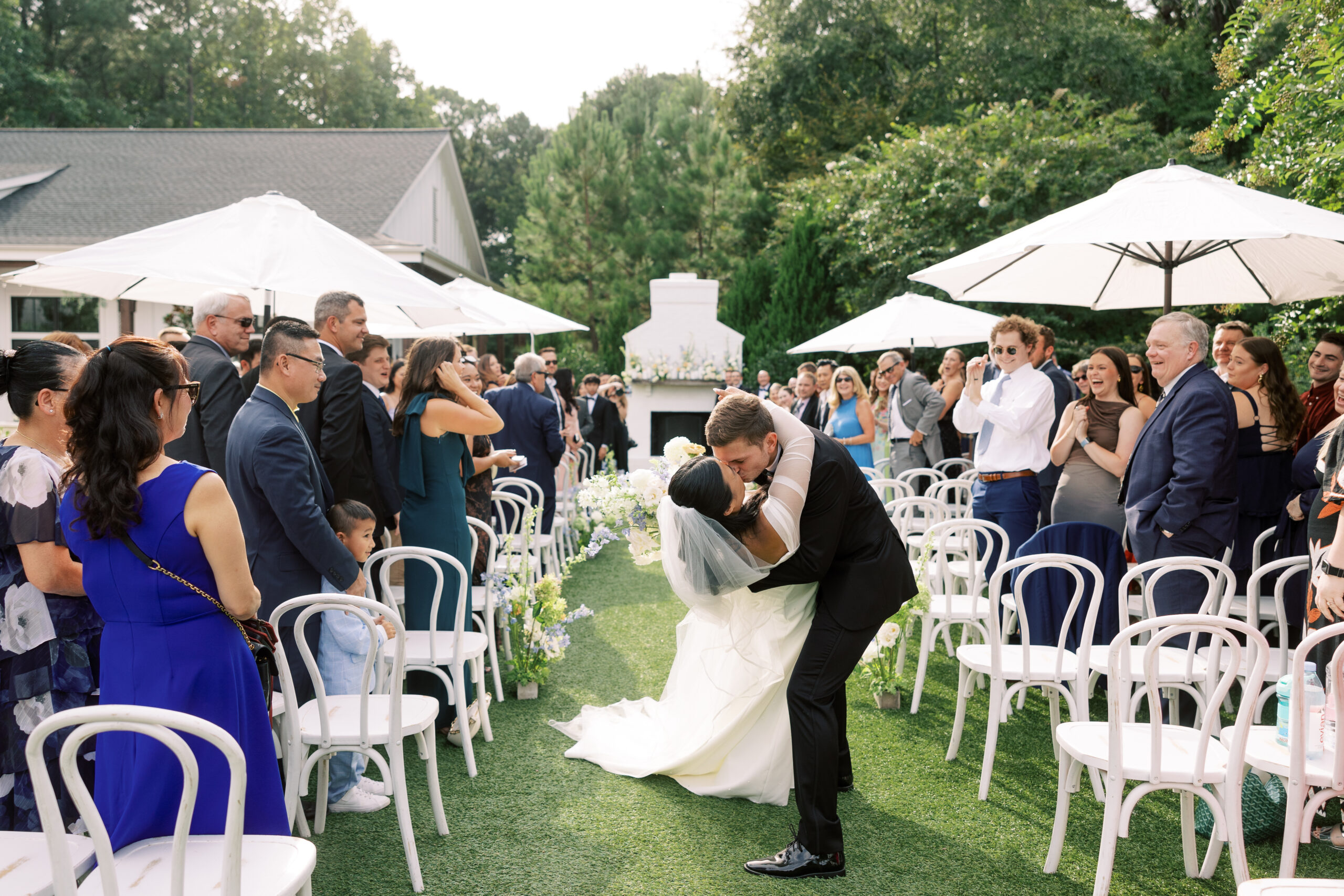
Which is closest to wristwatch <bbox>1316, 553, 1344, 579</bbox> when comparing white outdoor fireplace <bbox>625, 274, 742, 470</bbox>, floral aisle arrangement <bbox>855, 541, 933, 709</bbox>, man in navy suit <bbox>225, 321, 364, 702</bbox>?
floral aisle arrangement <bbox>855, 541, 933, 709</bbox>

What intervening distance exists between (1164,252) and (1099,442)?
50.4 inches

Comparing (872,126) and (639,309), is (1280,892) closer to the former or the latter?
(872,126)

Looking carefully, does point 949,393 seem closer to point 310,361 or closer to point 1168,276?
point 1168,276

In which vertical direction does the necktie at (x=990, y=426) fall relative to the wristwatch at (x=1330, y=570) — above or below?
above

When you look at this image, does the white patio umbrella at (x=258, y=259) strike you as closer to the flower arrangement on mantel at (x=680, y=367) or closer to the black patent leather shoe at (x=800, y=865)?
the black patent leather shoe at (x=800, y=865)

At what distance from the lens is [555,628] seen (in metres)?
5.46

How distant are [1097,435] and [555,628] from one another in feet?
10.8

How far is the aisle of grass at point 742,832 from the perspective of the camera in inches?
131

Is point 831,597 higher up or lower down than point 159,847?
higher up

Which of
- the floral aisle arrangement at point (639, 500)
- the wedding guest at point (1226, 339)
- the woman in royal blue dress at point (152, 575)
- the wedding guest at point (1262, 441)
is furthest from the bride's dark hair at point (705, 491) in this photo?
the wedding guest at point (1226, 339)

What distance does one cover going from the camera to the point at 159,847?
229 cm

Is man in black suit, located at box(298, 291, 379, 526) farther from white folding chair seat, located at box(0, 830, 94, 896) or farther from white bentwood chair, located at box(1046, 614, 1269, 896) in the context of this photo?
white bentwood chair, located at box(1046, 614, 1269, 896)

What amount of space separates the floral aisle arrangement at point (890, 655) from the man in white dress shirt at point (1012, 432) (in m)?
0.65

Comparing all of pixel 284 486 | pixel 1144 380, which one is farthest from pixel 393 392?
pixel 1144 380
